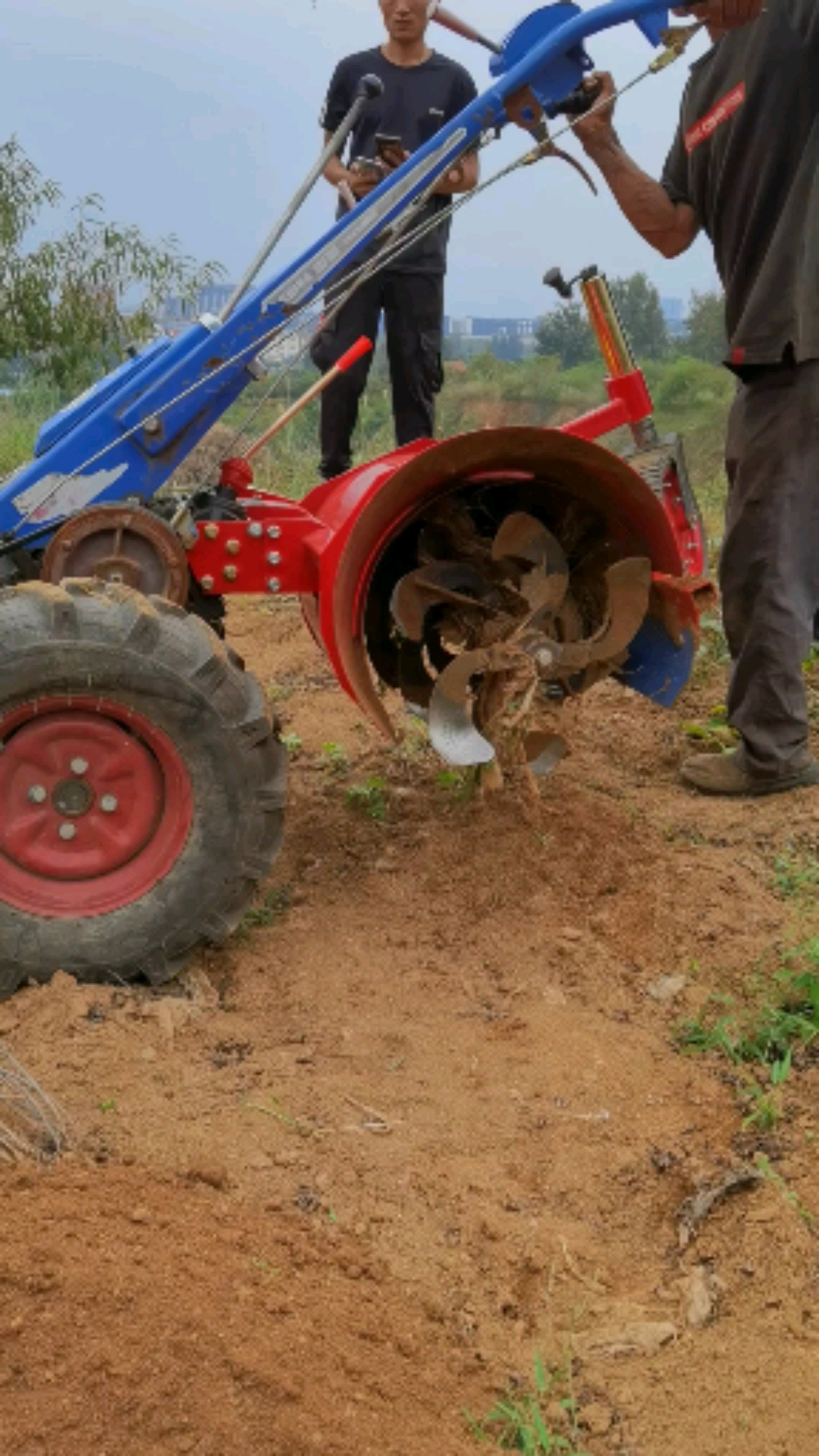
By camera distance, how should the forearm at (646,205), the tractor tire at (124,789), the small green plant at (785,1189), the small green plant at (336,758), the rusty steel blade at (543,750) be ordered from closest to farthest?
the small green plant at (785,1189) < the tractor tire at (124,789) < the rusty steel blade at (543,750) < the forearm at (646,205) < the small green plant at (336,758)

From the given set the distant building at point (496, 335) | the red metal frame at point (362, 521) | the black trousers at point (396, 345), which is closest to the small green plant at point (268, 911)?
the red metal frame at point (362, 521)

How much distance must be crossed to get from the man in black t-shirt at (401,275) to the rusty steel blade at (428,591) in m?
2.34

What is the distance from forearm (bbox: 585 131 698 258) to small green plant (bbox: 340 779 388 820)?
183 cm

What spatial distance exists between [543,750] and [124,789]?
1049mm

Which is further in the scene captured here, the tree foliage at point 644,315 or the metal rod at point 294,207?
the tree foliage at point 644,315

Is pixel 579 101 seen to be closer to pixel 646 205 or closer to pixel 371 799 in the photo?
pixel 646 205

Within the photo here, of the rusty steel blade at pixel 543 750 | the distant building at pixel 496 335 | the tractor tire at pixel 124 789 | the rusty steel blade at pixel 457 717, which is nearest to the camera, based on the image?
the tractor tire at pixel 124 789

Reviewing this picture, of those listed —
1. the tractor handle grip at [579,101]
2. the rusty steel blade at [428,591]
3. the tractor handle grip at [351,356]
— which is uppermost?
the tractor handle grip at [579,101]

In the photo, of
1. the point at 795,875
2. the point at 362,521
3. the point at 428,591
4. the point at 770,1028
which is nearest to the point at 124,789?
the point at 362,521

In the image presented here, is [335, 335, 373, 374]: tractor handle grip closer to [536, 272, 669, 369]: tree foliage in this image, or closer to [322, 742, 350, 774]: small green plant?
[322, 742, 350, 774]: small green plant

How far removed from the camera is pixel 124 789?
3650mm

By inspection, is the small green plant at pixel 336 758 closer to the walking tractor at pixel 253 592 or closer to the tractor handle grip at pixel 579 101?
the walking tractor at pixel 253 592

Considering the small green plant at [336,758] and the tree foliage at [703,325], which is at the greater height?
the small green plant at [336,758]

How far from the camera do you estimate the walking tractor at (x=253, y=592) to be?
357 centimetres
